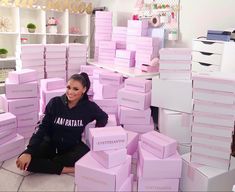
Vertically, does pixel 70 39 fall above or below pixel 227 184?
Answer: above

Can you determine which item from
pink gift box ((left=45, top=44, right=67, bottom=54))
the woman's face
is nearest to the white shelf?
pink gift box ((left=45, top=44, right=67, bottom=54))

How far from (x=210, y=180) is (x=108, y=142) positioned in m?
0.67

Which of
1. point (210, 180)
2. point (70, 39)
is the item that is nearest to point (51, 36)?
point (70, 39)

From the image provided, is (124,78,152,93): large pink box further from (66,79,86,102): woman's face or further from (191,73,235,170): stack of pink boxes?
(191,73,235,170): stack of pink boxes

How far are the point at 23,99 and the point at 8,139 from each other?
19.5 inches

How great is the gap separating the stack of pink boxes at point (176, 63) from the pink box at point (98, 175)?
94 centimetres

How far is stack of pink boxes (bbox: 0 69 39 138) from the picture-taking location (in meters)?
2.64

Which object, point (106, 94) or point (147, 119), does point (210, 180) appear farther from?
point (106, 94)

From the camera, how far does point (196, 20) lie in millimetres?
3141

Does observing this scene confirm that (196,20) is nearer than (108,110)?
No

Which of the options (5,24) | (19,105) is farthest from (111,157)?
(5,24)

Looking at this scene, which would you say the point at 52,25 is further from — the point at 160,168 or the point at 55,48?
the point at 160,168

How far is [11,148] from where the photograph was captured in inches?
91.0

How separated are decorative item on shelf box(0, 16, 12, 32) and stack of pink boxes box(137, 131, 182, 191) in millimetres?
2659
